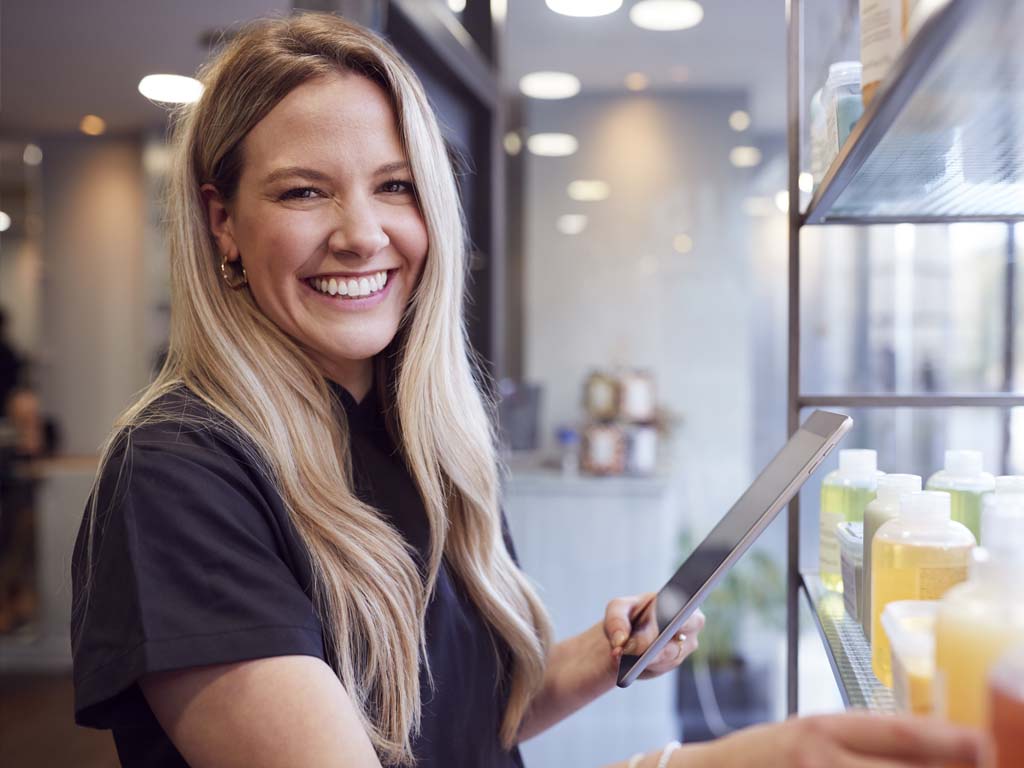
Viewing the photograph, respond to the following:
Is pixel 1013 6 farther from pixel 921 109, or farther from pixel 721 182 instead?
pixel 721 182

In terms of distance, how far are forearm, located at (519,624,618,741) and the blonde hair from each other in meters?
0.03

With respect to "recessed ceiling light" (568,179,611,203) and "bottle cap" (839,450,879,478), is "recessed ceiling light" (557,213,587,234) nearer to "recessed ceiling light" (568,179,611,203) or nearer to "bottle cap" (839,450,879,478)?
"recessed ceiling light" (568,179,611,203)

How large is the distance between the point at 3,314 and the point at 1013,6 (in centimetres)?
202

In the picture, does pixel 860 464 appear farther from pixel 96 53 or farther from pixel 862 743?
pixel 96 53

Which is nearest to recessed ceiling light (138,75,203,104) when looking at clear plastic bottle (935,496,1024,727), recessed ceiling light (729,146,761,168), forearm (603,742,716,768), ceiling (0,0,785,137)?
ceiling (0,0,785,137)

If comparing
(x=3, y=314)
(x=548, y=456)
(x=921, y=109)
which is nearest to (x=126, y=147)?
(x=3, y=314)

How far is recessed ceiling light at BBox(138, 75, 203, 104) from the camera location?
1.63 m

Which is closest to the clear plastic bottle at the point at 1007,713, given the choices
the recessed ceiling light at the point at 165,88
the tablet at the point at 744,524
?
the tablet at the point at 744,524

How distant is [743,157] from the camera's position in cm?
401

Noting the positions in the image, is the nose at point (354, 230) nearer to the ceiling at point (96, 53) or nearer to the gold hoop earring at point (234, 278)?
the gold hoop earring at point (234, 278)

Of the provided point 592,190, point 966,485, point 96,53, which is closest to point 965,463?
point 966,485

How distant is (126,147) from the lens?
74.8 inches

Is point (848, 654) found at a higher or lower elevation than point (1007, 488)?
lower

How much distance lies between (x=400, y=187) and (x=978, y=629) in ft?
2.57
